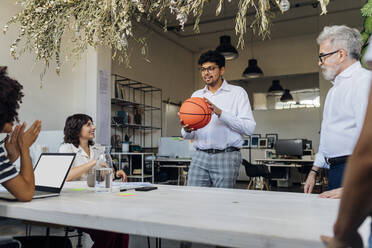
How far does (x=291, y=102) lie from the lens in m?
10.6

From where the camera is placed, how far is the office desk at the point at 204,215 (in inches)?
31.1

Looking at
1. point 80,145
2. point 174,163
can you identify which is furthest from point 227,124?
point 174,163

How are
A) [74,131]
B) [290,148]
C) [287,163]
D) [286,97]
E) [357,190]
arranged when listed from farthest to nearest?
[286,97] < [287,163] < [290,148] < [74,131] < [357,190]

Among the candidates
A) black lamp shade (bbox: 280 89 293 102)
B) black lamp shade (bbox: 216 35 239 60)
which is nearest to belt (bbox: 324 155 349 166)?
black lamp shade (bbox: 216 35 239 60)

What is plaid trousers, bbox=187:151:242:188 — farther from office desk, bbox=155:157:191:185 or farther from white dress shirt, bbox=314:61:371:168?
office desk, bbox=155:157:191:185

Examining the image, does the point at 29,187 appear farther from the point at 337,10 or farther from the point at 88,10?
the point at 337,10

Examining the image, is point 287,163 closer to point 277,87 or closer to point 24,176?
point 277,87

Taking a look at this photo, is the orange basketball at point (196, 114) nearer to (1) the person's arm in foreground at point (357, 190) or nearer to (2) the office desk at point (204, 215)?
(2) the office desk at point (204, 215)

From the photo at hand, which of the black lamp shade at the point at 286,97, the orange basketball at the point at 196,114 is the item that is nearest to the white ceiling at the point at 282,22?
the black lamp shade at the point at 286,97

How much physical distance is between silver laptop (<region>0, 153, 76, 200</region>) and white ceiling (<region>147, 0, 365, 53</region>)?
20.7 feet

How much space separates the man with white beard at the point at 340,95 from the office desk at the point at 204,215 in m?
0.60

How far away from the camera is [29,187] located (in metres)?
1.30

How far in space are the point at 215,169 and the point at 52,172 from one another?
114 cm

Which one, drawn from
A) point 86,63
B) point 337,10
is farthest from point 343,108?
point 337,10
